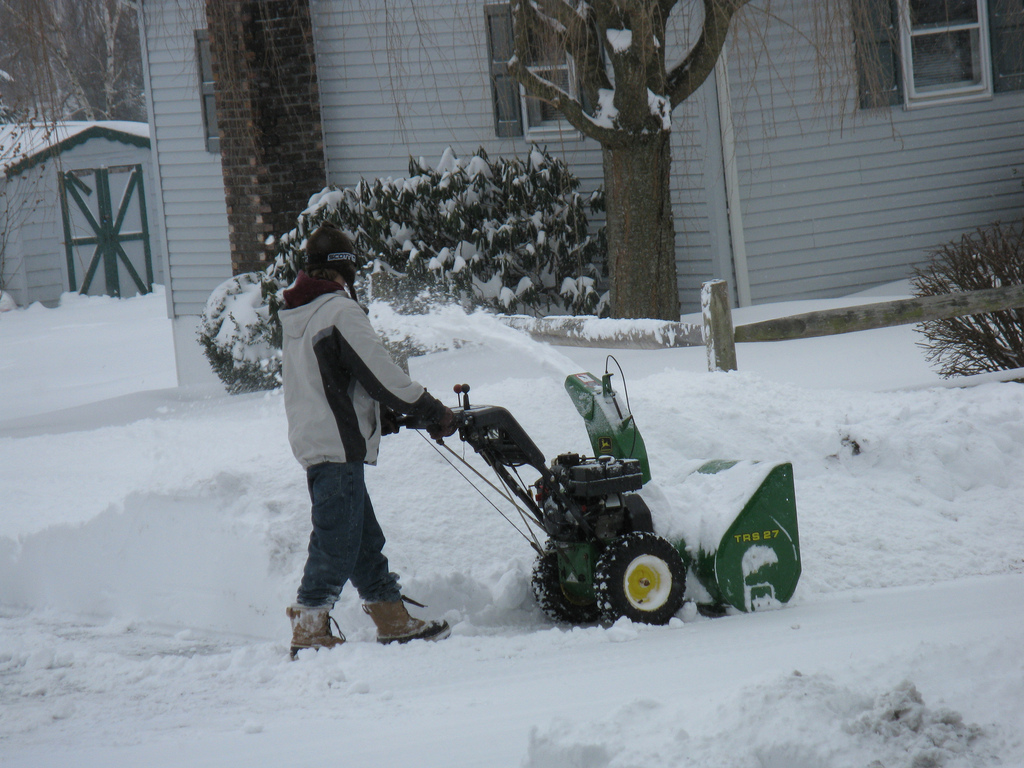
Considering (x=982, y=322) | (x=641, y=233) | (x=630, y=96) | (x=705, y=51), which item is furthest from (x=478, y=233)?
(x=982, y=322)

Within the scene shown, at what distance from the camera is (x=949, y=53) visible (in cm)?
1059

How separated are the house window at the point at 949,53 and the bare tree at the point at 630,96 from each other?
11.6 feet

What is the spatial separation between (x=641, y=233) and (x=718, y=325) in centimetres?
295

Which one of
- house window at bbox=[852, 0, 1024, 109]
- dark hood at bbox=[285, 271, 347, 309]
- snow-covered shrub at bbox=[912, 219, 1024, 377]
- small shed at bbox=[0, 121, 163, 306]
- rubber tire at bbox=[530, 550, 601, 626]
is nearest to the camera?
dark hood at bbox=[285, 271, 347, 309]

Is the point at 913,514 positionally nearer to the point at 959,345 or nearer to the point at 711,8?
the point at 959,345

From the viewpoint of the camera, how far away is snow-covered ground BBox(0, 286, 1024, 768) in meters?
2.51

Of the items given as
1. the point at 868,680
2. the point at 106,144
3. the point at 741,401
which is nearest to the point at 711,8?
the point at 741,401

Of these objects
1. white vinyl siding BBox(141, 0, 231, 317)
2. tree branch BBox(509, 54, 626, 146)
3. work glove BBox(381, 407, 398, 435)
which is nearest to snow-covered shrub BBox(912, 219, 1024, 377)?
tree branch BBox(509, 54, 626, 146)

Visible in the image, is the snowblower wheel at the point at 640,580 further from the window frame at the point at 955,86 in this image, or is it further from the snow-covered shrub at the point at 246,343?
the window frame at the point at 955,86

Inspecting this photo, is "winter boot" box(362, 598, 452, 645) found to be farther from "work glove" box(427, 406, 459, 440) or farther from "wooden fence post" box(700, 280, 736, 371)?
"wooden fence post" box(700, 280, 736, 371)

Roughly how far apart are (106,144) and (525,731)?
82.4 ft

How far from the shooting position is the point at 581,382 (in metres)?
4.00

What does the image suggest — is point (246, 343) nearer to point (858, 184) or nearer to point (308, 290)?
point (308, 290)

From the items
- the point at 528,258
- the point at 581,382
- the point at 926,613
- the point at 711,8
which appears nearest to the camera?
the point at 926,613
